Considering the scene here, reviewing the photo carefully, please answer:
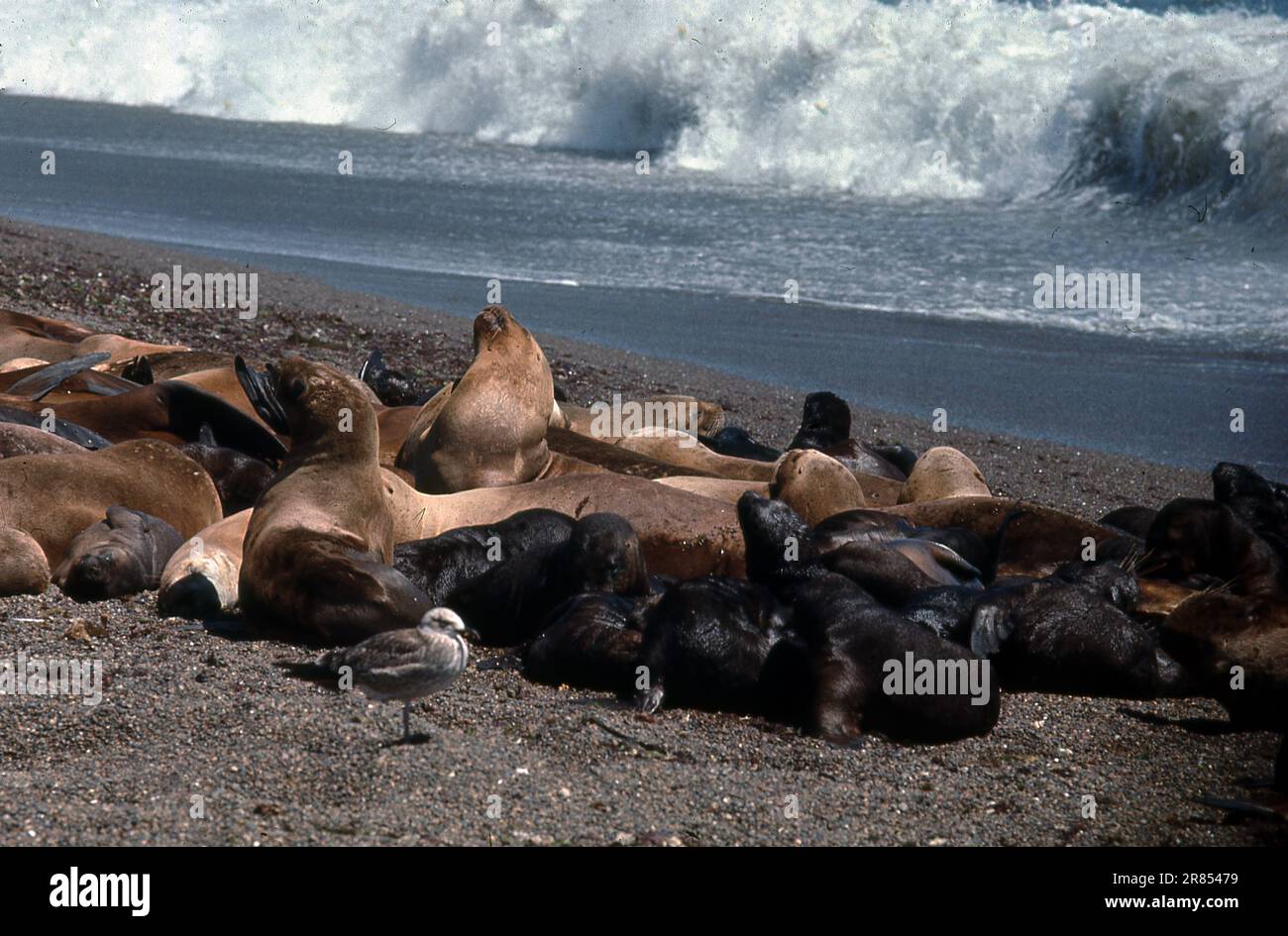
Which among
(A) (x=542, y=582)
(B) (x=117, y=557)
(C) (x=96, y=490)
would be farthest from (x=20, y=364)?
(A) (x=542, y=582)

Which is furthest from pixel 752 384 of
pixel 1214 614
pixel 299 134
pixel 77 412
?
pixel 299 134

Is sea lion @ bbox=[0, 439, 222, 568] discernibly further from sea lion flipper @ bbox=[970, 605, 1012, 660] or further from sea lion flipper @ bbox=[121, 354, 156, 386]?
sea lion flipper @ bbox=[970, 605, 1012, 660]

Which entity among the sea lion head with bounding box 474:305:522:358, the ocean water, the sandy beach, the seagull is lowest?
the sandy beach

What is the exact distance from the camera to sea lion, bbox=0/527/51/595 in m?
5.78

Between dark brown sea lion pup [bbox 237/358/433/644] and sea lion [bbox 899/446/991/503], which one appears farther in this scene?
sea lion [bbox 899/446/991/503]

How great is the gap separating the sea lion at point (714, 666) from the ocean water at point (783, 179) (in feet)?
22.4

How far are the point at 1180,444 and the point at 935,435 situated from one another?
190 cm

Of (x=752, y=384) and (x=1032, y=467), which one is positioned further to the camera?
(x=752, y=384)

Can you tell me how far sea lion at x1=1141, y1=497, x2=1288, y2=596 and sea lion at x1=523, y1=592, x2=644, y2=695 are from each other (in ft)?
8.84

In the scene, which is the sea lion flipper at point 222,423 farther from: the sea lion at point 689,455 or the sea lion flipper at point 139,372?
the sea lion at point 689,455

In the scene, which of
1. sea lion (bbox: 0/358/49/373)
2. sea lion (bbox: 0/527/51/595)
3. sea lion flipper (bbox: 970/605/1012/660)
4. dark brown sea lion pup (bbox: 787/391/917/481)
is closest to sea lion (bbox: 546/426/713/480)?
dark brown sea lion pup (bbox: 787/391/917/481)

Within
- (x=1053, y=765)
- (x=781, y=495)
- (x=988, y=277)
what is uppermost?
(x=988, y=277)
